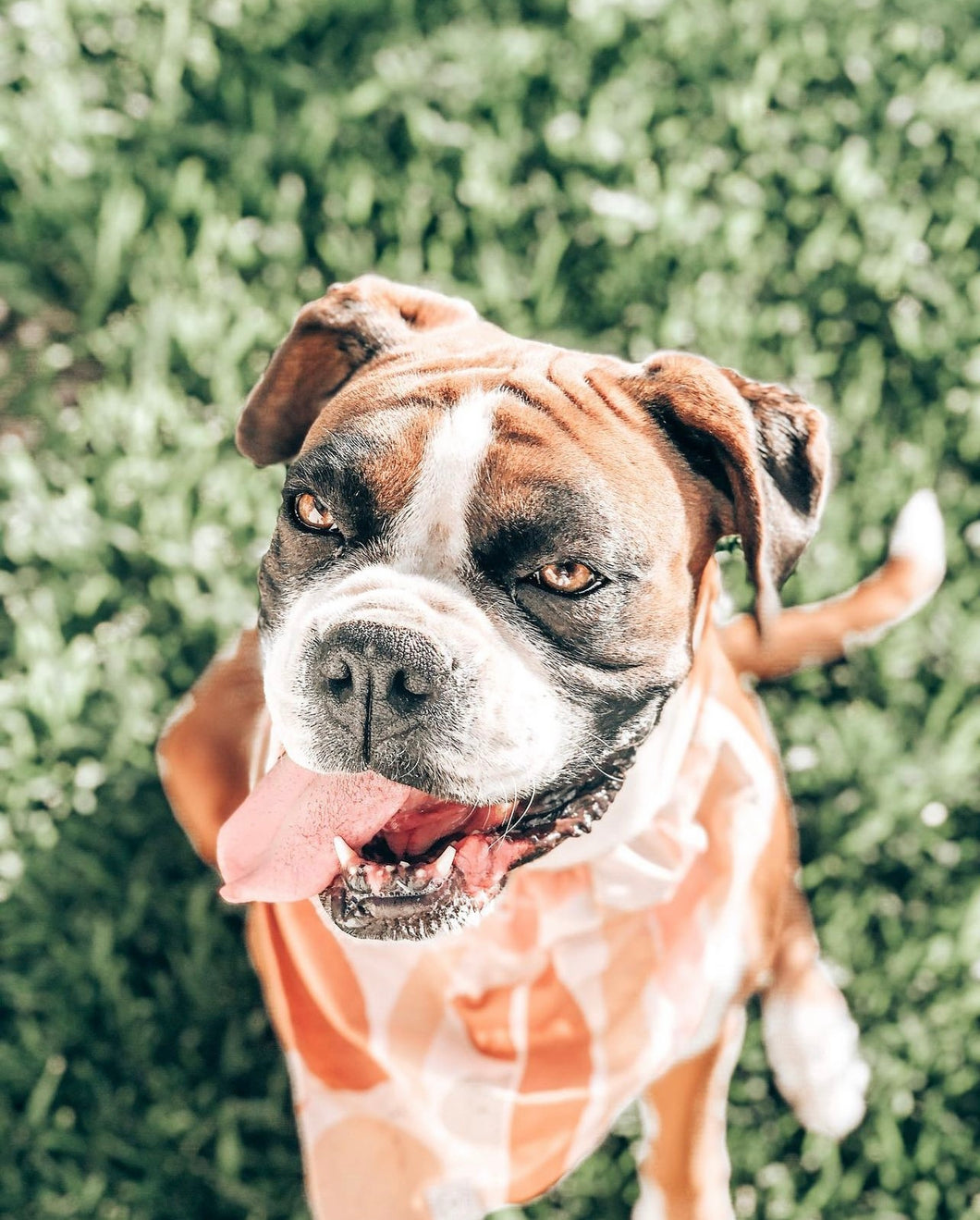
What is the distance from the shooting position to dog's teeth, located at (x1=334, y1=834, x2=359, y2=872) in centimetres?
199

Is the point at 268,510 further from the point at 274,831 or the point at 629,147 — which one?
the point at 629,147

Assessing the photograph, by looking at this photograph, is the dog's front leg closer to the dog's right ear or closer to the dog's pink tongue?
the dog's pink tongue

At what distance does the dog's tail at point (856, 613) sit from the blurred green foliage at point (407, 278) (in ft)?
1.13

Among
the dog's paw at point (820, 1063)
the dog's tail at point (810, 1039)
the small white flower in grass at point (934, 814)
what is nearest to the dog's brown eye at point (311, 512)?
the dog's tail at point (810, 1039)

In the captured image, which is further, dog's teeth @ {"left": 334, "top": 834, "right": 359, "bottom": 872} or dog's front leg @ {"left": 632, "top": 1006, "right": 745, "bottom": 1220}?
dog's front leg @ {"left": 632, "top": 1006, "right": 745, "bottom": 1220}

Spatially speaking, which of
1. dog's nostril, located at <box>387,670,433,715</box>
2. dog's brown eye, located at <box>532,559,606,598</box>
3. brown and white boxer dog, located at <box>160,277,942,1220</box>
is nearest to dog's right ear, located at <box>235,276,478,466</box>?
brown and white boxer dog, located at <box>160,277,942,1220</box>

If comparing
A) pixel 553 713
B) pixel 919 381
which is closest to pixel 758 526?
pixel 553 713

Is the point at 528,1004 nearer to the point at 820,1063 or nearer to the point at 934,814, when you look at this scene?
the point at 820,1063

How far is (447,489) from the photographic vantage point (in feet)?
6.08

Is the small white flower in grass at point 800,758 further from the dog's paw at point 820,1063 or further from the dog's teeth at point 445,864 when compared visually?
the dog's teeth at point 445,864

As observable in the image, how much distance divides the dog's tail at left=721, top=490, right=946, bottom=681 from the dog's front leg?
0.85m

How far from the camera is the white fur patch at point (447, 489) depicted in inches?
72.9

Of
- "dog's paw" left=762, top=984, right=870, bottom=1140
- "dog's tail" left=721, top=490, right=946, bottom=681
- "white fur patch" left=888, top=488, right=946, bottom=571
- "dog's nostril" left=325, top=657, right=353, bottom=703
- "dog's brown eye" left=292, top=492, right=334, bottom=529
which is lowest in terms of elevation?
"dog's paw" left=762, top=984, right=870, bottom=1140

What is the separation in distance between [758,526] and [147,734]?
72.8 inches
